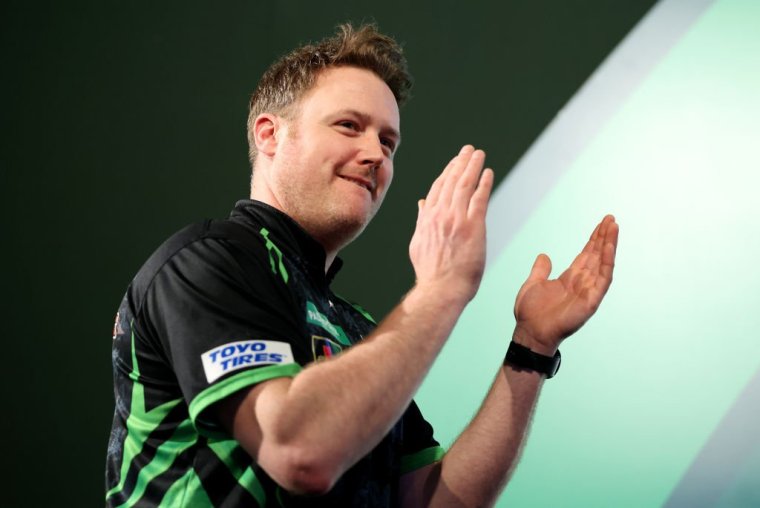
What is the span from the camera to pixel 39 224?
2016 millimetres

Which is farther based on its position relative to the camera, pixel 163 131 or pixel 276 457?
pixel 163 131

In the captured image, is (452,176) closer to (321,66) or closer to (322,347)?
(322,347)

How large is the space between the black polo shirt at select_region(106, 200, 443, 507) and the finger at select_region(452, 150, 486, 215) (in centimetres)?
25

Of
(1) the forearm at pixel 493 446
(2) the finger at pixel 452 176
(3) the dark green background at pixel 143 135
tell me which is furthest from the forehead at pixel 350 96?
(3) the dark green background at pixel 143 135

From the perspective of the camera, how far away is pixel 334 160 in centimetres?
131

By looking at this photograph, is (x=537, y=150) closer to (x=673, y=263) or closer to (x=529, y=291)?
(x=673, y=263)

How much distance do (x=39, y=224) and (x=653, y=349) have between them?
4.81 ft

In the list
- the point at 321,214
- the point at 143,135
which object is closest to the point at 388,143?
the point at 321,214

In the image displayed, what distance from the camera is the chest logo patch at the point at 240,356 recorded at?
0.95 meters

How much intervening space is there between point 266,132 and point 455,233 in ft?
1.56

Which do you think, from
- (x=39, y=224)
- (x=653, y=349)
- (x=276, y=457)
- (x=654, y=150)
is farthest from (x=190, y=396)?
(x=654, y=150)

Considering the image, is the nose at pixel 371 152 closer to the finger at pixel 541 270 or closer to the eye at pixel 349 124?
the eye at pixel 349 124

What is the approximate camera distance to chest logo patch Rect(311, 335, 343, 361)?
1.11 meters

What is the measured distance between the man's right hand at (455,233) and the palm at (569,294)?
12.8 inches
